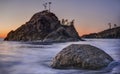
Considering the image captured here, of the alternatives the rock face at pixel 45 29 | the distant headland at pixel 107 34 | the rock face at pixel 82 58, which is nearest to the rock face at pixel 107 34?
the distant headland at pixel 107 34

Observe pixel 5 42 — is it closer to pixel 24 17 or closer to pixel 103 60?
pixel 24 17

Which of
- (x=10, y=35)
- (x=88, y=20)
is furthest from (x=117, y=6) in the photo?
(x=10, y=35)

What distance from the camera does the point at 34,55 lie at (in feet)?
7.66

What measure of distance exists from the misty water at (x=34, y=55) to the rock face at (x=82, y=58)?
2.0 inches

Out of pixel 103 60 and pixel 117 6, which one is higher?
pixel 117 6

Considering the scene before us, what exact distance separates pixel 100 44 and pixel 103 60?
1.07ft

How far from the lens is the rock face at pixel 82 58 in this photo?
203 cm

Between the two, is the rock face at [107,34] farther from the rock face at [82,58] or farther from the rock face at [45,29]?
the rock face at [82,58]

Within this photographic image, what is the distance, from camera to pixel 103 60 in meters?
2.05

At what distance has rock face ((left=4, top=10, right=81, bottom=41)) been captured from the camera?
2.33 metres

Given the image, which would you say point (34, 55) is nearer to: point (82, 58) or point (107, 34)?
point (82, 58)

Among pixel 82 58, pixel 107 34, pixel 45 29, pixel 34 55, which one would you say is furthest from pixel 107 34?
pixel 34 55

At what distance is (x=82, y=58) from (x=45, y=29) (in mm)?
499

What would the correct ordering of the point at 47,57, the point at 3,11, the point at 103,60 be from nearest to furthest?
the point at 103,60 → the point at 47,57 → the point at 3,11
